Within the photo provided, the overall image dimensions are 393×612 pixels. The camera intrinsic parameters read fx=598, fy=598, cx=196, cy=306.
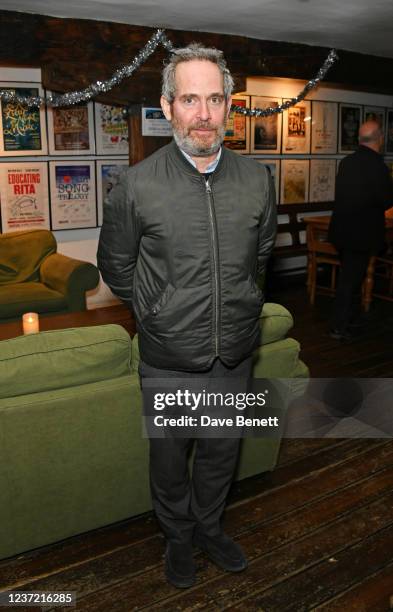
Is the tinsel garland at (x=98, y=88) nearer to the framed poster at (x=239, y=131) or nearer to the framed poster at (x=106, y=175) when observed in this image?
the framed poster at (x=106, y=175)

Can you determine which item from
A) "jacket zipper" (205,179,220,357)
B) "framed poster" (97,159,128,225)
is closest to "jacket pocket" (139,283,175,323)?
"jacket zipper" (205,179,220,357)

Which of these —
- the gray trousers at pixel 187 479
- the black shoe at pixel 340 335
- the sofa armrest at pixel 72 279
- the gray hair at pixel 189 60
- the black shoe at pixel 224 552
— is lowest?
the black shoe at pixel 224 552

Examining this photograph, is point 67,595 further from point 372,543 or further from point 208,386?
point 372,543

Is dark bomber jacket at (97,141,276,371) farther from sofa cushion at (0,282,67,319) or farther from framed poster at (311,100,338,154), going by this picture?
framed poster at (311,100,338,154)

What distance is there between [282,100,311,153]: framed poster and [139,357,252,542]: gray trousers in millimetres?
5848

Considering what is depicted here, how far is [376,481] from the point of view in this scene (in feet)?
9.71

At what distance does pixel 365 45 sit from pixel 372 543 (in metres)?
5.65

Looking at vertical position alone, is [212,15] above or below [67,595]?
above

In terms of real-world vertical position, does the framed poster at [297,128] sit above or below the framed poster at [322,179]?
above

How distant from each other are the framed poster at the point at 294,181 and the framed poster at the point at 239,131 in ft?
2.20

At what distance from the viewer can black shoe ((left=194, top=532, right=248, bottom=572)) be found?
90.7 inches

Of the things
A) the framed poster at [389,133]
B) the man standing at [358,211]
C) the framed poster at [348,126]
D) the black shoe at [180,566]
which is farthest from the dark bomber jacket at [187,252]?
the framed poster at [389,133]

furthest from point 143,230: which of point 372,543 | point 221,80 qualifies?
point 372,543

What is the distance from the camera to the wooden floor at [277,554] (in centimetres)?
218
